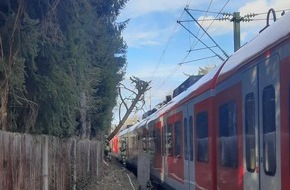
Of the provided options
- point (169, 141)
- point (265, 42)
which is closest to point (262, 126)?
point (265, 42)

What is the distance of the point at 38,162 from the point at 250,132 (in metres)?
4.64

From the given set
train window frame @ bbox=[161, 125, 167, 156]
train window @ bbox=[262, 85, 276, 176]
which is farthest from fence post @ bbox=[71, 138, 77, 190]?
train window @ bbox=[262, 85, 276, 176]

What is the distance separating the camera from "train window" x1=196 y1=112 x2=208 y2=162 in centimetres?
919

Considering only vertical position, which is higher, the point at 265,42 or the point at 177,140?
the point at 265,42

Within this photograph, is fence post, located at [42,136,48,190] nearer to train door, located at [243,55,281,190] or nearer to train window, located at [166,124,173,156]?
train door, located at [243,55,281,190]

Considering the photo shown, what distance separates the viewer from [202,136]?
31.4ft

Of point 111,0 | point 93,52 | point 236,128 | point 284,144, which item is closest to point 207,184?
point 236,128

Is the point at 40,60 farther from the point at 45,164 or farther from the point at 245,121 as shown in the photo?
the point at 245,121

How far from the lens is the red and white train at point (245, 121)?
5.07 metres

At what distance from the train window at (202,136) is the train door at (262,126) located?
277 cm

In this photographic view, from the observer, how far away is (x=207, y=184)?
910cm

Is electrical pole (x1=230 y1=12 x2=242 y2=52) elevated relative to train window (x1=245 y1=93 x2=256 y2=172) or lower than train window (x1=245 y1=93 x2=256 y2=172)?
elevated

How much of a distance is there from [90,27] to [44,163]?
3.36m

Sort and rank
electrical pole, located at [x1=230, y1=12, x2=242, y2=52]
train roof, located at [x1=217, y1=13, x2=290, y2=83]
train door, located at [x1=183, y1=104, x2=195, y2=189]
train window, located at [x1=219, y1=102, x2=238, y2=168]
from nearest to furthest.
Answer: train roof, located at [x1=217, y1=13, x2=290, y2=83] < train window, located at [x1=219, y1=102, x2=238, y2=168] < train door, located at [x1=183, y1=104, x2=195, y2=189] < electrical pole, located at [x1=230, y1=12, x2=242, y2=52]
